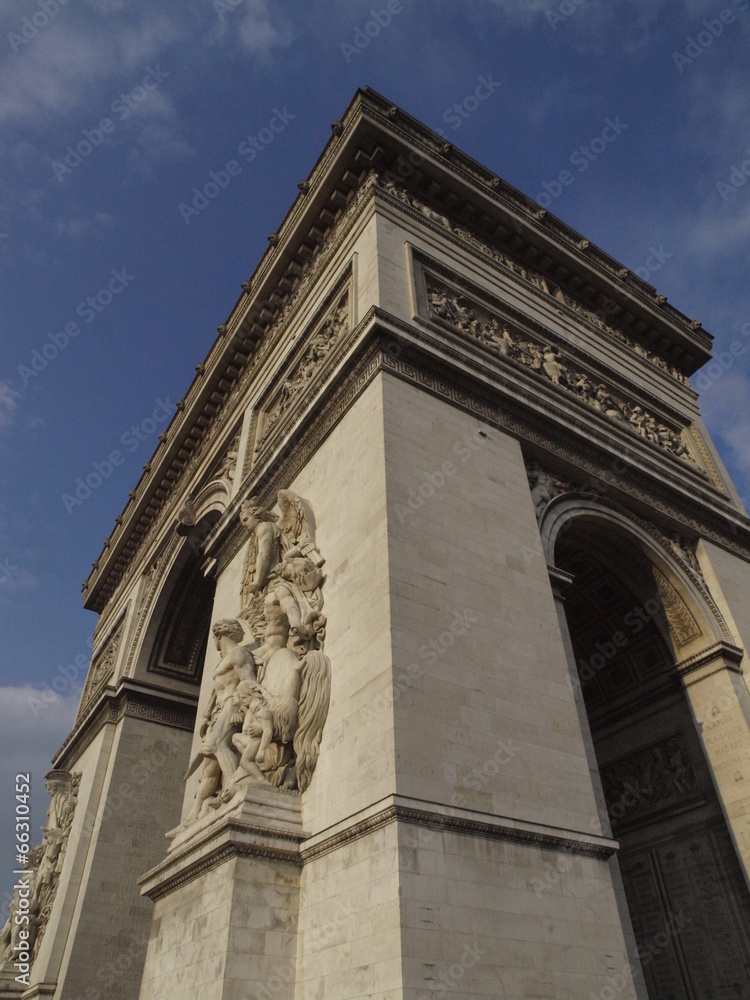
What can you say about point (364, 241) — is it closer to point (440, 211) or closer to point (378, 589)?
point (440, 211)

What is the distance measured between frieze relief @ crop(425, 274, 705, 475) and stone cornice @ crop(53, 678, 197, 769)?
9.85 m

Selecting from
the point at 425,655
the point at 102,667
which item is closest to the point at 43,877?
the point at 102,667

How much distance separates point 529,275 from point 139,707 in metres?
11.6

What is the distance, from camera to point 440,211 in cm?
1301

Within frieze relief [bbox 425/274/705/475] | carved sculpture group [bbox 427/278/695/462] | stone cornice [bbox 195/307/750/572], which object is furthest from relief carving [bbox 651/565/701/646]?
carved sculpture group [bbox 427/278/695/462]

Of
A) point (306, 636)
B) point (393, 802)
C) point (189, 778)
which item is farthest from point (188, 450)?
point (393, 802)

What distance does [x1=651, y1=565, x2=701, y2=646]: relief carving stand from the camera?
10.7 m

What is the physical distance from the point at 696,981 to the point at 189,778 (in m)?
6.83

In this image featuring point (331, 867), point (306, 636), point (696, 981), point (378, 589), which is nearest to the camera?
point (331, 867)

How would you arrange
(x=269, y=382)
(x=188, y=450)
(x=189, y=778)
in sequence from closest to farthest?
(x=189, y=778) → (x=269, y=382) → (x=188, y=450)

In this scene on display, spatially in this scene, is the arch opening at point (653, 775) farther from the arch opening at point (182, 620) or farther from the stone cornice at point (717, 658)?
→ the arch opening at point (182, 620)

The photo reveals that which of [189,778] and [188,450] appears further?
[188,450]

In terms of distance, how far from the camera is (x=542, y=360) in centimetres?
1234

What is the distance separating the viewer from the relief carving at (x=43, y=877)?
14.0m
